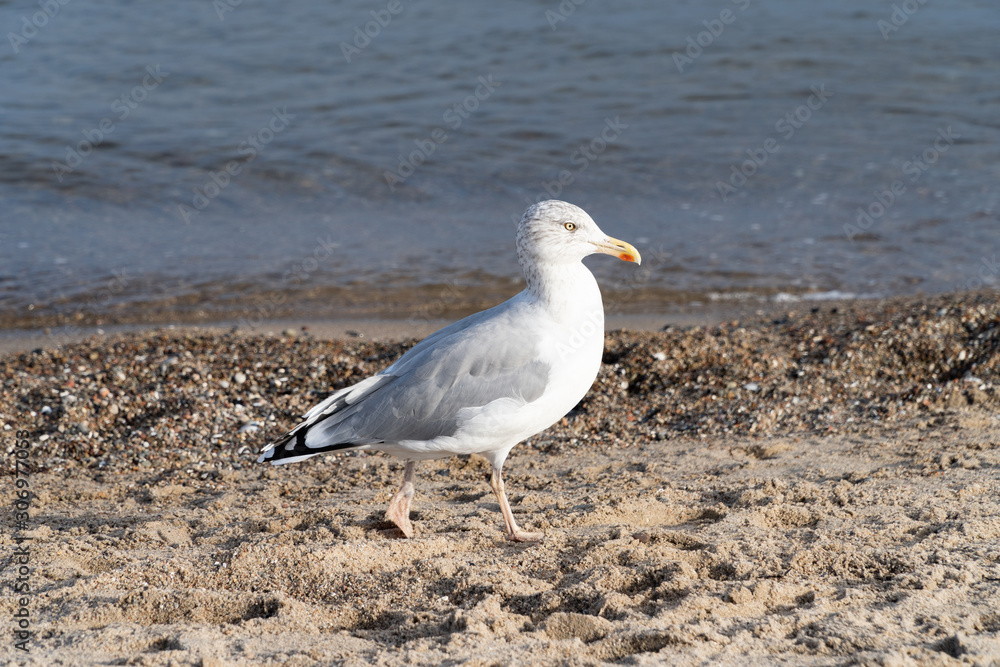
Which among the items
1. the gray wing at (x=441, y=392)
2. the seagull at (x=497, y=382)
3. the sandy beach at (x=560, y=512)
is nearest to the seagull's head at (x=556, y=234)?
the seagull at (x=497, y=382)

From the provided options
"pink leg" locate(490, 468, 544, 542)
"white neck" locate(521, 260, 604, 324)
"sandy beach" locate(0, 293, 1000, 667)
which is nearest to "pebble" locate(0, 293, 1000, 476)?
"sandy beach" locate(0, 293, 1000, 667)

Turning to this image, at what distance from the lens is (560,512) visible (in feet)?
15.2

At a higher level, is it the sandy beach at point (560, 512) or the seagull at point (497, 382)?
the seagull at point (497, 382)

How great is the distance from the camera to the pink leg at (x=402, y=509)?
14.3ft

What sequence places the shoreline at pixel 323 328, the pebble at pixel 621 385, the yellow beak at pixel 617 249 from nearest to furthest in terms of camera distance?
1. the yellow beak at pixel 617 249
2. the pebble at pixel 621 385
3. the shoreline at pixel 323 328

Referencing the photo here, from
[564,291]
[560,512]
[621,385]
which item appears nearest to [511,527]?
[560,512]

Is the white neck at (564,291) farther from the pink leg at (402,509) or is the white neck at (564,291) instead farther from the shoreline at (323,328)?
the shoreline at (323,328)

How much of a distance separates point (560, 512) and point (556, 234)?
4.62ft

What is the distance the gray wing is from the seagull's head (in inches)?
13.0

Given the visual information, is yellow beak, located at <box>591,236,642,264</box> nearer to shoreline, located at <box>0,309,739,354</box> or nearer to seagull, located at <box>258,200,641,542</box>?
seagull, located at <box>258,200,641,542</box>

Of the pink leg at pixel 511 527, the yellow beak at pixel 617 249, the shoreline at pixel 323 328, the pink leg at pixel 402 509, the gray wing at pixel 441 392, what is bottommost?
the shoreline at pixel 323 328

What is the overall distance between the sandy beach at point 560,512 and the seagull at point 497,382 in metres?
0.43

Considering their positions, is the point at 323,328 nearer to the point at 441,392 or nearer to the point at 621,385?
the point at 621,385

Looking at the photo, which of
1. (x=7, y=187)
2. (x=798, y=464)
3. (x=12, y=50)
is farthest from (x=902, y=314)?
(x=12, y=50)
